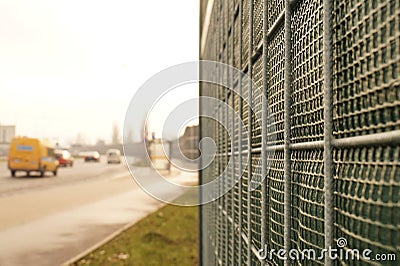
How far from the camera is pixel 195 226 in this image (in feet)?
46.1

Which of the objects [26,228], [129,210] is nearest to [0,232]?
[26,228]

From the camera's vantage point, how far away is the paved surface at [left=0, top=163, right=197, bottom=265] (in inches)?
404

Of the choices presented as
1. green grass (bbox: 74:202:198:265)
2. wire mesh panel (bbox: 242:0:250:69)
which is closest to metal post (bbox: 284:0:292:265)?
wire mesh panel (bbox: 242:0:250:69)

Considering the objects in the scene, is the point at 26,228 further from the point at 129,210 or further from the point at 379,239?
the point at 379,239

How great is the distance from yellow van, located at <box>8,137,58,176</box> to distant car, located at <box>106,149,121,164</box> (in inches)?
921

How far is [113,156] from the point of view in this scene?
2421 inches

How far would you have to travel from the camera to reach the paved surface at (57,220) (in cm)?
1027

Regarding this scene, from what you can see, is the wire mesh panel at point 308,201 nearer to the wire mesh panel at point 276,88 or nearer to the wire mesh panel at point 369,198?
the wire mesh panel at point 369,198

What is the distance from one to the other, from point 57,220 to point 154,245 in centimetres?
484

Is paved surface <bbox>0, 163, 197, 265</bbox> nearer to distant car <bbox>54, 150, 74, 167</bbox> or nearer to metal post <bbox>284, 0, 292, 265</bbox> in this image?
metal post <bbox>284, 0, 292, 265</bbox>

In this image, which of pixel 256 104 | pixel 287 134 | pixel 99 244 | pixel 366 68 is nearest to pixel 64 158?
pixel 99 244

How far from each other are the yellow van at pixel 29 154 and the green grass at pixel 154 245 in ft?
65.8

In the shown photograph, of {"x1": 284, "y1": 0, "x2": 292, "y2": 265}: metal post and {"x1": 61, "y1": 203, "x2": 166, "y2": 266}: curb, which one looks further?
{"x1": 61, "y1": 203, "x2": 166, "y2": 266}: curb

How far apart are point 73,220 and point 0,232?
8.98 feet
